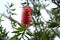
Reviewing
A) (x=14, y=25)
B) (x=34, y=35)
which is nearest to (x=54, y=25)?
(x=34, y=35)

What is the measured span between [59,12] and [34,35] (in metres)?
0.17

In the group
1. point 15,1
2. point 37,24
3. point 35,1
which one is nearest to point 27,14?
point 37,24

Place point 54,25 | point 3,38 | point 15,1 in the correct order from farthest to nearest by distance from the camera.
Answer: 1. point 15,1
2. point 3,38
3. point 54,25

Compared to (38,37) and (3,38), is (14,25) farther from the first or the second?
(38,37)

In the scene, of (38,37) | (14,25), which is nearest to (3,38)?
(14,25)

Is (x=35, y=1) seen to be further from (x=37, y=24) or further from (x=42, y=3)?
(x=37, y=24)

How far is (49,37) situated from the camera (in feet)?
2.24

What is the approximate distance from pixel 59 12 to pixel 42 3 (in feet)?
0.59

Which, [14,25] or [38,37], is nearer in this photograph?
[38,37]

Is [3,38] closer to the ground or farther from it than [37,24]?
closer to the ground

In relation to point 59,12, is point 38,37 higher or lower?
lower

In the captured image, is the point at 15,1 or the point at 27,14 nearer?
the point at 27,14

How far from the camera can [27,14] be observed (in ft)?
2.33

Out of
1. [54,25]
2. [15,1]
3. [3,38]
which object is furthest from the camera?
[15,1]
